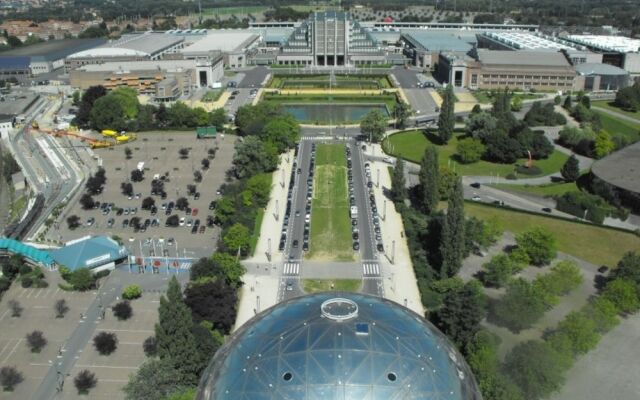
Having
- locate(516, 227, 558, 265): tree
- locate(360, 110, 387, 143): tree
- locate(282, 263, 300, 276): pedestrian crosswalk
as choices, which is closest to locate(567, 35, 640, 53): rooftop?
locate(360, 110, 387, 143): tree

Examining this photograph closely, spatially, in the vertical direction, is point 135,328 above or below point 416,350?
below

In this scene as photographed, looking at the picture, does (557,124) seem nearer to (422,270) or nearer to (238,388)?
(422,270)

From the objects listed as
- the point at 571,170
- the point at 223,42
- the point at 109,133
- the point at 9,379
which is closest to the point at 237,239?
the point at 9,379

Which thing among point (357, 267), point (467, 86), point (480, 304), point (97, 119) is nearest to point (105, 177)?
point (97, 119)

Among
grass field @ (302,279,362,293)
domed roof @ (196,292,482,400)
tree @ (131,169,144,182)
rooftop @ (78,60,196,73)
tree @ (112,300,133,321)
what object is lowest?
grass field @ (302,279,362,293)

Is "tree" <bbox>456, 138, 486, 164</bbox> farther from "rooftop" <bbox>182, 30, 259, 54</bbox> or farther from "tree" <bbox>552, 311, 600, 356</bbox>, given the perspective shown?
"rooftop" <bbox>182, 30, 259, 54</bbox>

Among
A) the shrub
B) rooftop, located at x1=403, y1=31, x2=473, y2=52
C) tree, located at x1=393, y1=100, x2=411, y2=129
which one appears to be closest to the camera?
the shrub
